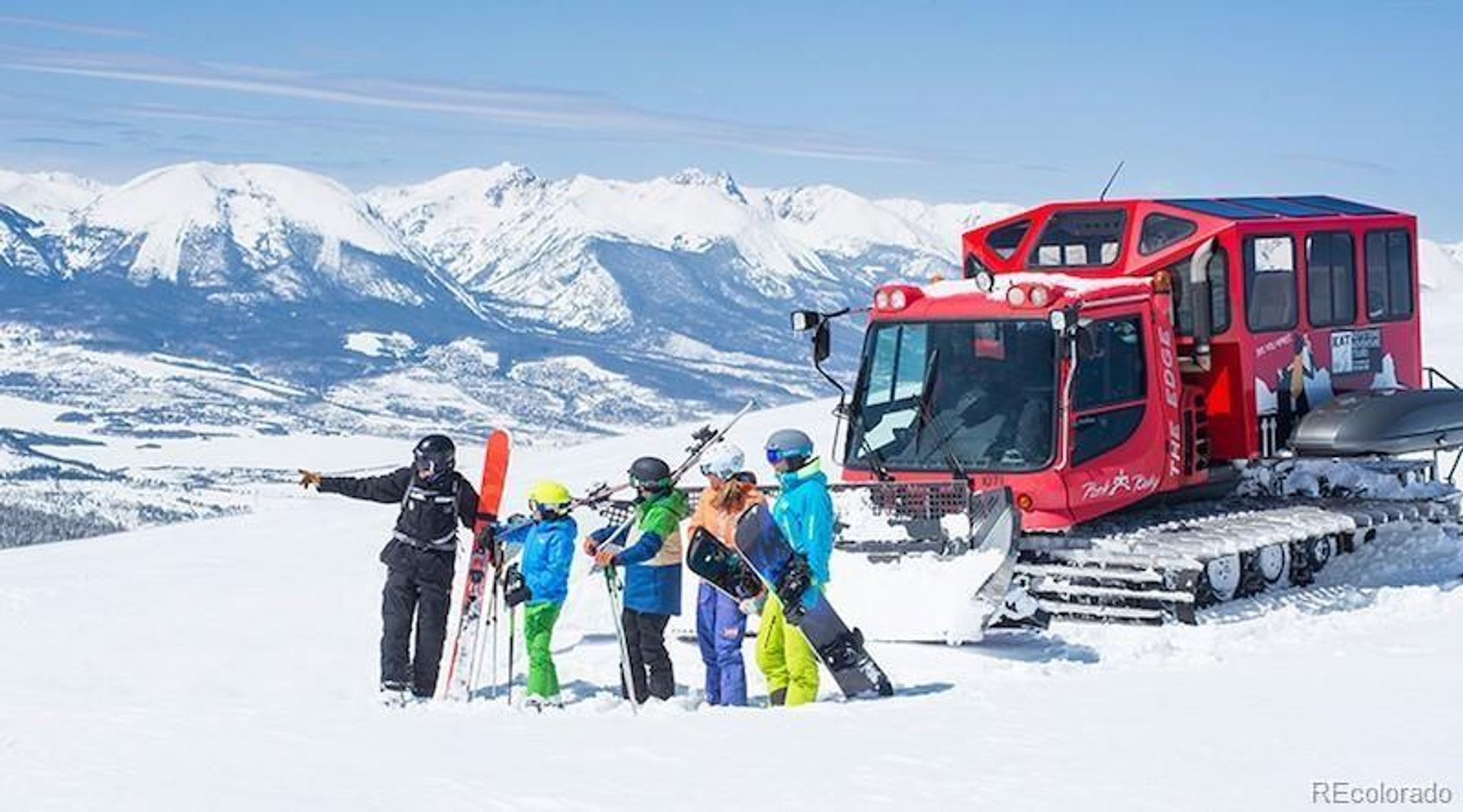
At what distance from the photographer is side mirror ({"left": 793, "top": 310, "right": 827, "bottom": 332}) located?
520 inches

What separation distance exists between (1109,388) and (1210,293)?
4.65ft

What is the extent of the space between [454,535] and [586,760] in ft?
10.6

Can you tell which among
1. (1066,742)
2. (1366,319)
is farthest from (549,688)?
(1366,319)

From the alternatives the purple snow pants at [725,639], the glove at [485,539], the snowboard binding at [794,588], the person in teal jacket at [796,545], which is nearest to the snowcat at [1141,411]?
the person in teal jacket at [796,545]

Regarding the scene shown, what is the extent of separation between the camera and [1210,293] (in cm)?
1384

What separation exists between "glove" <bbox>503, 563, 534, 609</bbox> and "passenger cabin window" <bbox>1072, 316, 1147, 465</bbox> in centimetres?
416

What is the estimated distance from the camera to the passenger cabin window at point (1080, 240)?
1409 centimetres

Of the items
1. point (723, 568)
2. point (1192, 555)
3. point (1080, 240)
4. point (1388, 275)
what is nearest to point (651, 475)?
point (723, 568)

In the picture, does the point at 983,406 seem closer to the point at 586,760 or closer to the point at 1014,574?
the point at 1014,574

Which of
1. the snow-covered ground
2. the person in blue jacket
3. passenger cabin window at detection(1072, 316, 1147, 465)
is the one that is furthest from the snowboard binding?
passenger cabin window at detection(1072, 316, 1147, 465)

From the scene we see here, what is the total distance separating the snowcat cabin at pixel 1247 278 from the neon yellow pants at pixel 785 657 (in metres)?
4.87

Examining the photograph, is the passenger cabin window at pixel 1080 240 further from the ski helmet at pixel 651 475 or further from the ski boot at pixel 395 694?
the ski boot at pixel 395 694

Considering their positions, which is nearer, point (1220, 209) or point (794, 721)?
point (794, 721)

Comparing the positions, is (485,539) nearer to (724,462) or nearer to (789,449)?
(724,462)
